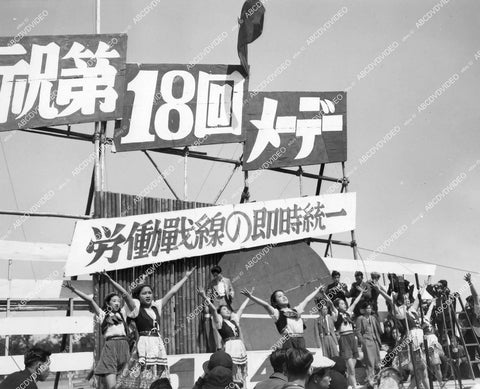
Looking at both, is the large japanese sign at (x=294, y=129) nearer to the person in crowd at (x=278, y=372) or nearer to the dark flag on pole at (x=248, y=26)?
the dark flag on pole at (x=248, y=26)

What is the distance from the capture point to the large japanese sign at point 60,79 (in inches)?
473

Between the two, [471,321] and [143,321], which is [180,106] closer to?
[143,321]

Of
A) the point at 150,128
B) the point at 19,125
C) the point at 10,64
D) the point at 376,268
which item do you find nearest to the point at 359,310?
the point at 376,268

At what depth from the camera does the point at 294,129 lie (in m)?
15.5

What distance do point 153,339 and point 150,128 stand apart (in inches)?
236

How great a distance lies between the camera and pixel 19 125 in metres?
11.9

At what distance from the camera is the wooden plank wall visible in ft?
38.3

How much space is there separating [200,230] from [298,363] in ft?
27.9

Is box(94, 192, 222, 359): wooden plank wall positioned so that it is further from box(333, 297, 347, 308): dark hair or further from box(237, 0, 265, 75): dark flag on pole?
box(237, 0, 265, 75): dark flag on pole

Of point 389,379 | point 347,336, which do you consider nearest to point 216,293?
point 347,336

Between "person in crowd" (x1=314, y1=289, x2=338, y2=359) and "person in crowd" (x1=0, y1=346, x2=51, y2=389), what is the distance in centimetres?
635

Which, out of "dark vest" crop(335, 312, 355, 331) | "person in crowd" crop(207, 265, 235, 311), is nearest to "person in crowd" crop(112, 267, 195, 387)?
"person in crowd" crop(207, 265, 235, 311)

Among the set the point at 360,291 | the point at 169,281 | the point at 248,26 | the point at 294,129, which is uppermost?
the point at 248,26

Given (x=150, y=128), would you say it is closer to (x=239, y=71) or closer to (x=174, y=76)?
(x=174, y=76)
